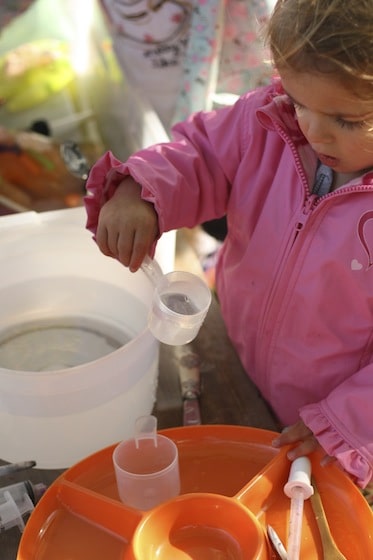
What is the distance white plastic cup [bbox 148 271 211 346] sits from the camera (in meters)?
0.61

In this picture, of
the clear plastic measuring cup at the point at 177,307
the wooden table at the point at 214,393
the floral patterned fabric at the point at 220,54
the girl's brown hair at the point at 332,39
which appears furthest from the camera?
the floral patterned fabric at the point at 220,54

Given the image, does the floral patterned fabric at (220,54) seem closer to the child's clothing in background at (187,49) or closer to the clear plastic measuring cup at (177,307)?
the child's clothing in background at (187,49)

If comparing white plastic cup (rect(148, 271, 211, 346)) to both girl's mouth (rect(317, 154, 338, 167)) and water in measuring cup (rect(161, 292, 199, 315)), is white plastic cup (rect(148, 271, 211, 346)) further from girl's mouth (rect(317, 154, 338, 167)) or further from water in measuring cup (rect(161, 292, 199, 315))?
girl's mouth (rect(317, 154, 338, 167))

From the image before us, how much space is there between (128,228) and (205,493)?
251 millimetres

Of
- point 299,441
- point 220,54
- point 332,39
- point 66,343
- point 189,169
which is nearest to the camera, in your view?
point 332,39

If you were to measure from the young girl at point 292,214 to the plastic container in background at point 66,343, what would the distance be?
4.2 inches

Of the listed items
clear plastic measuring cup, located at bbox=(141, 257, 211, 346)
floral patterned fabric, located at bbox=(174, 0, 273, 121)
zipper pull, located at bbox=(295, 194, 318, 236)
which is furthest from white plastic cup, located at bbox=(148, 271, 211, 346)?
floral patterned fabric, located at bbox=(174, 0, 273, 121)

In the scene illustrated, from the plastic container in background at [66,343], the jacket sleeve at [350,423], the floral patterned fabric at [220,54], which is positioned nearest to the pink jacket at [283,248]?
the jacket sleeve at [350,423]

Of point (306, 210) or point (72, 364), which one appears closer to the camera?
point (306, 210)

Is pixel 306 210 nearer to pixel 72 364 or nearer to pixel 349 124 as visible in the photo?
pixel 349 124

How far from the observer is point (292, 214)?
69 cm

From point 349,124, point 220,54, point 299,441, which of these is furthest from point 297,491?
point 220,54

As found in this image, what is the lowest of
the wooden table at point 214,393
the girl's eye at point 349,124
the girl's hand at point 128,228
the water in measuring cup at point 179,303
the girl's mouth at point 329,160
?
the wooden table at point 214,393

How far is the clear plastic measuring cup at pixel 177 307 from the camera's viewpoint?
61cm
